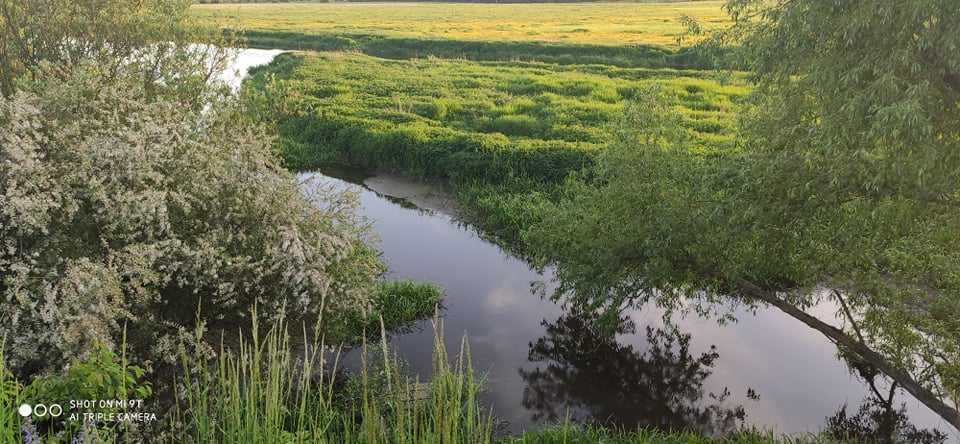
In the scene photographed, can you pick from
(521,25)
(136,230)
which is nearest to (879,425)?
(136,230)

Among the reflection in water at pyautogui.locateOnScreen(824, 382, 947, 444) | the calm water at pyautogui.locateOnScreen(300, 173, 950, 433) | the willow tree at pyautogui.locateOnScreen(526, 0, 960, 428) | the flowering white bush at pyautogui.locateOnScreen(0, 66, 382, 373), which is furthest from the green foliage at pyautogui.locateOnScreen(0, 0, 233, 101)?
the reflection in water at pyautogui.locateOnScreen(824, 382, 947, 444)

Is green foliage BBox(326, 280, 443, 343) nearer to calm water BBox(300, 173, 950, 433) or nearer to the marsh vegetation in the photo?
the marsh vegetation

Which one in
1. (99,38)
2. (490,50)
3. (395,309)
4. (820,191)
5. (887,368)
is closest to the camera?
(820,191)

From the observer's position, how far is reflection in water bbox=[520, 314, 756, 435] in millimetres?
13984

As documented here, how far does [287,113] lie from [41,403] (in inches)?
1156

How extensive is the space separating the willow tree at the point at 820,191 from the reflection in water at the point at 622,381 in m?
1.37

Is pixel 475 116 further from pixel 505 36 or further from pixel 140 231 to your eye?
pixel 505 36

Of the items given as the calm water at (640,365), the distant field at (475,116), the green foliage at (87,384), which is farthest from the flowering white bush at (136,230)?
the distant field at (475,116)

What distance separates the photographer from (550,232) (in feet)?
54.9

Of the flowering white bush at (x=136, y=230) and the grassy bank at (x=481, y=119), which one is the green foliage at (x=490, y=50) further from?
the flowering white bush at (x=136, y=230)

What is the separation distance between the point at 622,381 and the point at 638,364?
0.78 m

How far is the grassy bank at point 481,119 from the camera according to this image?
26000mm

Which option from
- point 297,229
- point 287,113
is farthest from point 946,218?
point 287,113

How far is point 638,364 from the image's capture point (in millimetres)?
Answer: 15859
